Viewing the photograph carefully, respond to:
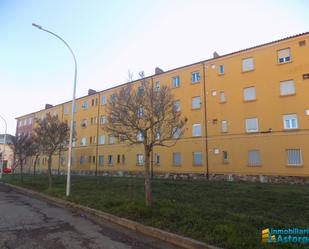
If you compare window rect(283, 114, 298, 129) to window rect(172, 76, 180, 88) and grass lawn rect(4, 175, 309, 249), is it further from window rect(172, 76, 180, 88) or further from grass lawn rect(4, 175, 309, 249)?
window rect(172, 76, 180, 88)

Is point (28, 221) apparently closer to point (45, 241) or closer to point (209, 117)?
point (45, 241)

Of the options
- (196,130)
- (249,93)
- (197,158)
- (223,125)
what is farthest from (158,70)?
(197,158)

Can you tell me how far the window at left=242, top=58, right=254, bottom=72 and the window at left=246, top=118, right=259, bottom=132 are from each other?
5.00 metres

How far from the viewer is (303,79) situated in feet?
68.0

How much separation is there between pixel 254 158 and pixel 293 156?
3129mm

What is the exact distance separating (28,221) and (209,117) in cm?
2021

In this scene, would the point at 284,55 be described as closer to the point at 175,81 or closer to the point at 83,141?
the point at 175,81

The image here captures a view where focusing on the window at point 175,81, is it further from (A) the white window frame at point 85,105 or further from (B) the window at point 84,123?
(B) the window at point 84,123

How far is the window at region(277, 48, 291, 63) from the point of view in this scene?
21.8 metres

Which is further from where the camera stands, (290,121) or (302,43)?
(302,43)

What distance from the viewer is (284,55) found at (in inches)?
867

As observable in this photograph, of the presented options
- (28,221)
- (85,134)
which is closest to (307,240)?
(28,221)

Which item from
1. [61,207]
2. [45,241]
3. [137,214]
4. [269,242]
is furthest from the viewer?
[61,207]

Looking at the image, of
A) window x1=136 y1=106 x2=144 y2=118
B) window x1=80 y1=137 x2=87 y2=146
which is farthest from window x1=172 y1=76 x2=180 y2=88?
window x1=136 y1=106 x2=144 y2=118
